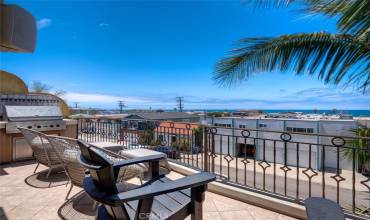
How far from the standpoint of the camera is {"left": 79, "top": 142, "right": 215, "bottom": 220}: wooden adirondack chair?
3.94ft

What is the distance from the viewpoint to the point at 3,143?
4289 millimetres

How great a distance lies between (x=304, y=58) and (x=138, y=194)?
2.95 meters

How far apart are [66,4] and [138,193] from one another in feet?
22.3

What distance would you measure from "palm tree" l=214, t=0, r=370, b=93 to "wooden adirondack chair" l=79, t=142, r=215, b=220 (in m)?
2.31

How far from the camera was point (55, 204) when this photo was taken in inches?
102

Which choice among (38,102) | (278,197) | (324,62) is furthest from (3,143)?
(324,62)

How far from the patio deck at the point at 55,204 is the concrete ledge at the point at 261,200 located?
0.21 ft

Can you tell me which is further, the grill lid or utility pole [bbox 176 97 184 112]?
utility pole [bbox 176 97 184 112]

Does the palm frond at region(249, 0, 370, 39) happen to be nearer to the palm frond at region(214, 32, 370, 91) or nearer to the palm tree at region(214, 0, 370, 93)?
the palm tree at region(214, 0, 370, 93)

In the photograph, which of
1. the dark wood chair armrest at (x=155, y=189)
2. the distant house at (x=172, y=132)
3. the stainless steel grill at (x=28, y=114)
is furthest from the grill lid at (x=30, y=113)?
the dark wood chair armrest at (x=155, y=189)

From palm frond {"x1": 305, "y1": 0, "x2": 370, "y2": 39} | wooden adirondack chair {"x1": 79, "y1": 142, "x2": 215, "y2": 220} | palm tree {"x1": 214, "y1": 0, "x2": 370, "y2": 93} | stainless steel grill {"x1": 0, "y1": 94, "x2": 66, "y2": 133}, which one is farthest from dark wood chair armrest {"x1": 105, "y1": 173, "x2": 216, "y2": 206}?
stainless steel grill {"x1": 0, "y1": 94, "x2": 66, "y2": 133}

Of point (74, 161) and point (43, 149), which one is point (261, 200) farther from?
point (43, 149)

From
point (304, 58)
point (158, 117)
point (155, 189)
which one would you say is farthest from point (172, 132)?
point (158, 117)

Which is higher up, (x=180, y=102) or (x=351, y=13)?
(x=180, y=102)
